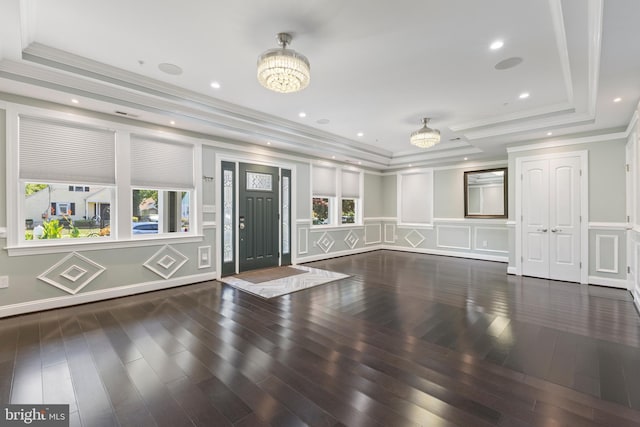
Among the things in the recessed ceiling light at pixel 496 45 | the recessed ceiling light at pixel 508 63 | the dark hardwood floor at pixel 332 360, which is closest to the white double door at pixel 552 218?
the dark hardwood floor at pixel 332 360

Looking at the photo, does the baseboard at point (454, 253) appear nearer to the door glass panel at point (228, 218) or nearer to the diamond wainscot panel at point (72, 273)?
the door glass panel at point (228, 218)

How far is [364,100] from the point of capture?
4477 millimetres

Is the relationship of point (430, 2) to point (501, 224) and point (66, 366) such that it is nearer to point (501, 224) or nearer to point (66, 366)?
point (66, 366)

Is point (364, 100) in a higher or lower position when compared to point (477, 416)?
higher

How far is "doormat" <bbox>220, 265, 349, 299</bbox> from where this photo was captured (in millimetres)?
4559

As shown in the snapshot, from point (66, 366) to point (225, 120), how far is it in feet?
12.4

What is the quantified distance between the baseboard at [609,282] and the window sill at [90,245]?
6.99m

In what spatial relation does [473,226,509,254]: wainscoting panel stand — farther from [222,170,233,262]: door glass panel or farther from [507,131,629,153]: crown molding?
[222,170,233,262]: door glass panel

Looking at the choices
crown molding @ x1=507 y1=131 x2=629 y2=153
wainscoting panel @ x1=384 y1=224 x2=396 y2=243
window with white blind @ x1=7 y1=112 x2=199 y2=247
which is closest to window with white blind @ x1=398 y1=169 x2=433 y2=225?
wainscoting panel @ x1=384 y1=224 x2=396 y2=243

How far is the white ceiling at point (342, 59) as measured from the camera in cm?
243

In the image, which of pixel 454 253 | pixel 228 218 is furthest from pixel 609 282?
pixel 228 218

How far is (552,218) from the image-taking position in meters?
5.39

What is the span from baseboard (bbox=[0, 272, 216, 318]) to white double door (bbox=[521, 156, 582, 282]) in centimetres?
627

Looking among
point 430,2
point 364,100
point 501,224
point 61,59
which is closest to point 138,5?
point 61,59
